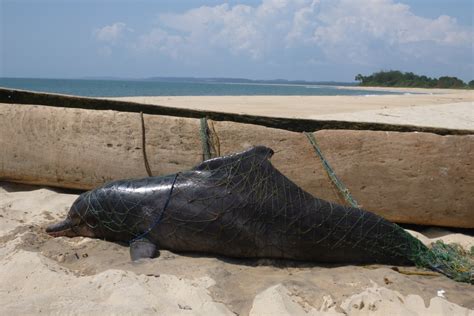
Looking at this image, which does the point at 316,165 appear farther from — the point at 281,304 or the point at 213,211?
the point at 281,304

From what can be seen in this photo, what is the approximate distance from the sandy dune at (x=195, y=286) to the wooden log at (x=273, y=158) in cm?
120

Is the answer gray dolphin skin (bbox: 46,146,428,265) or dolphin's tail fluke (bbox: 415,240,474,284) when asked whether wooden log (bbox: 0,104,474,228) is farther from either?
gray dolphin skin (bbox: 46,146,428,265)

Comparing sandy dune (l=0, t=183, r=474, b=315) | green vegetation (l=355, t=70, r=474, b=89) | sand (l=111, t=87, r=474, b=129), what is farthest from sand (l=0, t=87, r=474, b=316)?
green vegetation (l=355, t=70, r=474, b=89)

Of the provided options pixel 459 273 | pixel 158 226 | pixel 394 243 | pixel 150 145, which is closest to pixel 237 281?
pixel 158 226

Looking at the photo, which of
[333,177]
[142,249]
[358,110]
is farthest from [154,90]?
[142,249]

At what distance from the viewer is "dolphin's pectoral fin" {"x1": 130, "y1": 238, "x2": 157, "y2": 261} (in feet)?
13.1

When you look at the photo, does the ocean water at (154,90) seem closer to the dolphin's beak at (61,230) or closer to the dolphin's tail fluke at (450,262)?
the dolphin's beak at (61,230)

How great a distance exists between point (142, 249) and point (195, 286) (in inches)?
29.3

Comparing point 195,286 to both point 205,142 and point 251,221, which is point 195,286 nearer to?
point 251,221

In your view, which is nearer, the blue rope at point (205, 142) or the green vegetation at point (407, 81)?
the blue rope at point (205, 142)

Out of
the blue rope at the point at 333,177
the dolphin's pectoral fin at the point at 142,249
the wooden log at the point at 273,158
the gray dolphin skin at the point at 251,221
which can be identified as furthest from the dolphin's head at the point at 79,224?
the blue rope at the point at 333,177

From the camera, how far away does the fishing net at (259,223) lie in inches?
159

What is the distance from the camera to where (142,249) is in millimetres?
4074

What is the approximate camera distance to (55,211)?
5098 mm
